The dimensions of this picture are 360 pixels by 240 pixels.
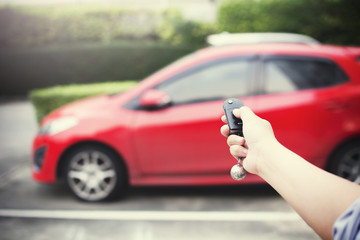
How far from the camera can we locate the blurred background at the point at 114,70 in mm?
4051

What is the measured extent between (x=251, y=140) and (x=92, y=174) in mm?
3489

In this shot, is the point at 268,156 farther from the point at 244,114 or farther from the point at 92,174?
the point at 92,174

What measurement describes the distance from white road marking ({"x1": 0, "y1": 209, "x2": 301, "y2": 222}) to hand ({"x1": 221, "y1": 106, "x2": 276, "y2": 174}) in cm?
280

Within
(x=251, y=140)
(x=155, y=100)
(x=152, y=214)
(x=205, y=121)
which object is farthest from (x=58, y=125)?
(x=251, y=140)

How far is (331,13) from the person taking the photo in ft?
39.2

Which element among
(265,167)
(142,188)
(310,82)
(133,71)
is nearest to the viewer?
(265,167)

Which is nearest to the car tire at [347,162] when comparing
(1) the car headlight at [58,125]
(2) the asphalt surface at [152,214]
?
(2) the asphalt surface at [152,214]

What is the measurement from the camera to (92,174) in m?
4.63

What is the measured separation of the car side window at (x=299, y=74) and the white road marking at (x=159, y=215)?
50.0 inches

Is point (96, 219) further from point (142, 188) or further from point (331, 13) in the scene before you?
point (331, 13)

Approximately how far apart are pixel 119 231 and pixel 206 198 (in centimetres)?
117

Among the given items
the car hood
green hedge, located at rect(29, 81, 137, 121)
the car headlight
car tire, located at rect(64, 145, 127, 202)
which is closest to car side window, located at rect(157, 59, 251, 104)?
the car hood

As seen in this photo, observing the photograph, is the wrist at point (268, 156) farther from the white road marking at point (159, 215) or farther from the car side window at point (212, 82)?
the car side window at point (212, 82)

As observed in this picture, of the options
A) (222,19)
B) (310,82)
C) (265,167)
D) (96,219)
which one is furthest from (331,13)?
(265,167)
